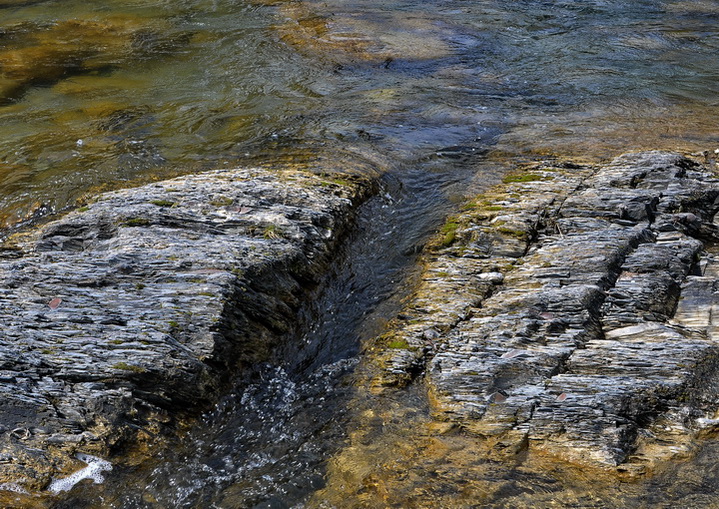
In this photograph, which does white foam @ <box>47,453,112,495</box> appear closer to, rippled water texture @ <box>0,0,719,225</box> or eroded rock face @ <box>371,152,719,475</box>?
eroded rock face @ <box>371,152,719,475</box>

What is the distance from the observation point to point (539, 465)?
538 cm

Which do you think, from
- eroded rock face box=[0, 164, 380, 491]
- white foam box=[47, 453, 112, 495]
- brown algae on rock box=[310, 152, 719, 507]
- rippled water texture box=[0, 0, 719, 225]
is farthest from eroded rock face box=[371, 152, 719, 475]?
white foam box=[47, 453, 112, 495]

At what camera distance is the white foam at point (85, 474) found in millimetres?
5195

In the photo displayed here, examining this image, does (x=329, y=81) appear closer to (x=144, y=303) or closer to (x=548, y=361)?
(x=144, y=303)

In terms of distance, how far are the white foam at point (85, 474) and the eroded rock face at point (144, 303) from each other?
65 mm

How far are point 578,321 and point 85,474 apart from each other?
4584mm

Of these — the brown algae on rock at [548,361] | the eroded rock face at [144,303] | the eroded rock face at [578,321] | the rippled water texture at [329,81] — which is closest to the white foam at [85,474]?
the eroded rock face at [144,303]

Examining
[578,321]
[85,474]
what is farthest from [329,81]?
[85,474]

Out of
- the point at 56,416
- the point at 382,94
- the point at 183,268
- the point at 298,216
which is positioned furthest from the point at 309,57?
the point at 56,416

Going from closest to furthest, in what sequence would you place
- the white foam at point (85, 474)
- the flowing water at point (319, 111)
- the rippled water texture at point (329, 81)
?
1. the white foam at point (85, 474)
2. the flowing water at point (319, 111)
3. the rippled water texture at point (329, 81)

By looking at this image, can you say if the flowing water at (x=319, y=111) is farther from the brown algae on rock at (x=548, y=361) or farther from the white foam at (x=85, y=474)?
the brown algae on rock at (x=548, y=361)

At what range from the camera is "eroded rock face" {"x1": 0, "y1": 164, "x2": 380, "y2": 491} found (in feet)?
18.4

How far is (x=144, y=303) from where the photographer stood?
657 cm

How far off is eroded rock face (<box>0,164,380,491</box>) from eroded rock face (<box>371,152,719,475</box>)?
4.68 feet
